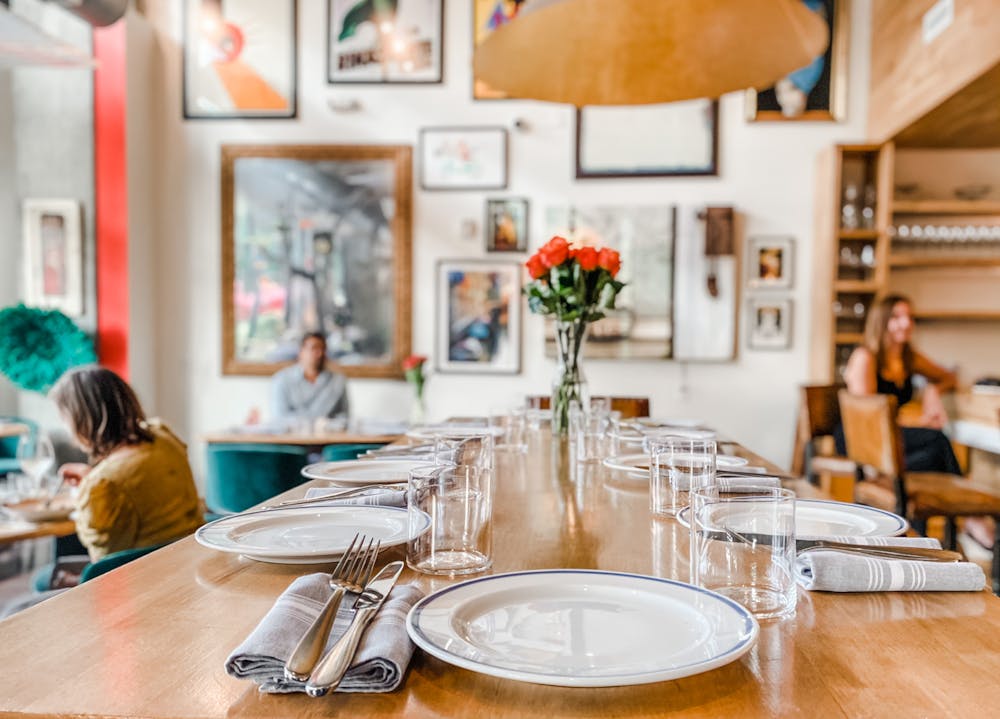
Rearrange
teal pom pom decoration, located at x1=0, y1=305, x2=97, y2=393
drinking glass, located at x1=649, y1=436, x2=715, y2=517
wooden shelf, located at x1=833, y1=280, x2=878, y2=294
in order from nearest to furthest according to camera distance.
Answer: drinking glass, located at x1=649, y1=436, x2=715, y2=517, teal pom pom decoration, located at x1=0, y1=305, x2=97, y2=393, wooden shelf, located at x1=833, y1=280, x2=878, y2=294

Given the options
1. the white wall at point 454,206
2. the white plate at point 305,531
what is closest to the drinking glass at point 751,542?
the white plate at point 305,531

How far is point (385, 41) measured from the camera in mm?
5215

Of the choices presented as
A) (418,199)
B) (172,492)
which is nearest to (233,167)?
(418,199)

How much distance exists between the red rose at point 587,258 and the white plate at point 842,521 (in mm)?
1115

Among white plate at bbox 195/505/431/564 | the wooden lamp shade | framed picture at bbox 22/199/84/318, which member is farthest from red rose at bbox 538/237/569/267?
framed picture at bbox 22/199/84/318

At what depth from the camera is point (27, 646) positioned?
0.75 metres

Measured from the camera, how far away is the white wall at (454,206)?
500cm

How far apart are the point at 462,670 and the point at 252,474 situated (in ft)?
7.88

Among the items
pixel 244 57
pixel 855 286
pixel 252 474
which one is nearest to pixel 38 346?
pixel 244 57

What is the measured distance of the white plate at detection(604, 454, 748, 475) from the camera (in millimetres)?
1687

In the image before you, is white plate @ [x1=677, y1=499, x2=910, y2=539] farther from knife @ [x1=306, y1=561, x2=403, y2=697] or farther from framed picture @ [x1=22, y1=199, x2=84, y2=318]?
framed picture @ [x1=22, y1=199, x2=84, y2=318]

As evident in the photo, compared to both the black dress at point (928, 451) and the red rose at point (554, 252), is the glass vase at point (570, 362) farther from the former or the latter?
the black dress at point (928, 451)

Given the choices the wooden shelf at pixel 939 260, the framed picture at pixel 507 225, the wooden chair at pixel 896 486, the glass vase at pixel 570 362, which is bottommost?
the wooden chair at pixel 896 486

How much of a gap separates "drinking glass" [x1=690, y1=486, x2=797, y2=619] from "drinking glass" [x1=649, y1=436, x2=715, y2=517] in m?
0.22
